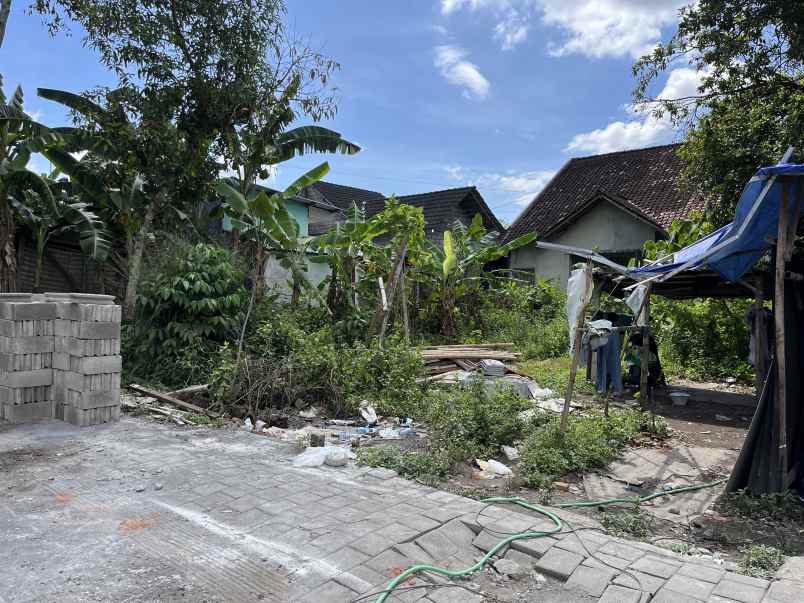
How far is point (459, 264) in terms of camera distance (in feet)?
44.1

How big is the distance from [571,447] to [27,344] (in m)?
5.79

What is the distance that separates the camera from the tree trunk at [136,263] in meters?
11.2

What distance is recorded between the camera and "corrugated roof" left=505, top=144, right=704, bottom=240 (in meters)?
16.7

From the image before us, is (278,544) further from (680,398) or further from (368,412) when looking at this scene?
(680,398)

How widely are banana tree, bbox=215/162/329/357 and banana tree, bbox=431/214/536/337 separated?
3397 millimetres

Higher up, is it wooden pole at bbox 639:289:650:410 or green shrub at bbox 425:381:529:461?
wooden pole at bbox 639:289:650:410

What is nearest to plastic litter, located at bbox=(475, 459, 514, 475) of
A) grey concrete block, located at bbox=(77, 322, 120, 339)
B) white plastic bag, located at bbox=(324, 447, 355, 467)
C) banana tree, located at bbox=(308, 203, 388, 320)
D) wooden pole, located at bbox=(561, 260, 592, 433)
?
wooden pole, located at bbox=(561, 260, 592, 433)

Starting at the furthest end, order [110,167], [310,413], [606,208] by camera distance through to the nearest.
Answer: [606,208] < [110,167] < [310,413]

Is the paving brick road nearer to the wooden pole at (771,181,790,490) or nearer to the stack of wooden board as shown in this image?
the wooden pole at (771,181,790,490)

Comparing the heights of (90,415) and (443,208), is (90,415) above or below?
below

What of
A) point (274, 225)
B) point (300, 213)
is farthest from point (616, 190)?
point (274, 225)

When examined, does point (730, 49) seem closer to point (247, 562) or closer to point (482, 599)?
point (482, 599)

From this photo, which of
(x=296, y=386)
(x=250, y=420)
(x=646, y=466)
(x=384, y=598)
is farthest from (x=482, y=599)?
(x=296, y=386)

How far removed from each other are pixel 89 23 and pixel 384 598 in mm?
11747
